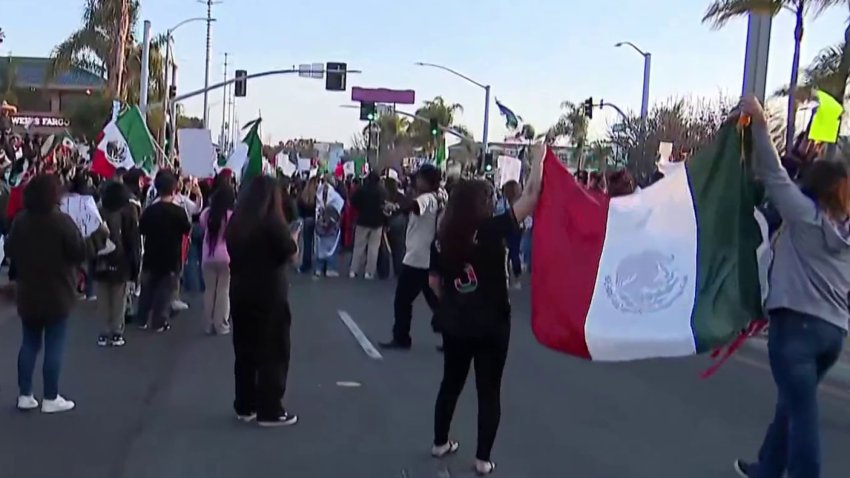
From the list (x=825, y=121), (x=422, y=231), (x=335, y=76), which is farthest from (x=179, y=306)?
(x=335, y=76)

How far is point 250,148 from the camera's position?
15.6 m

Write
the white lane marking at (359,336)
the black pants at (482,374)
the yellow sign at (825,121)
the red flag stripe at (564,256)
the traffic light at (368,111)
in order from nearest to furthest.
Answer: the red flag stripe at (564,256)
the black pants at (482,374)
the yellow sign at (825,121)
the white lane marking at (359,336)
the traffic light at (368,111)

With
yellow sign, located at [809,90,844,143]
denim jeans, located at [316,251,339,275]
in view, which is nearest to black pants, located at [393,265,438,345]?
yellow sign, located at [809,90,844,143]

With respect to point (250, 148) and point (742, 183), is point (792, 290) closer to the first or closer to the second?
point (742, 183)

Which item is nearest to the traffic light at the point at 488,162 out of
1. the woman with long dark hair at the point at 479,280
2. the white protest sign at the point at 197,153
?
the white protest sign at the point at 197,153

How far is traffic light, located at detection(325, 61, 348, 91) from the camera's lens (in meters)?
37.2

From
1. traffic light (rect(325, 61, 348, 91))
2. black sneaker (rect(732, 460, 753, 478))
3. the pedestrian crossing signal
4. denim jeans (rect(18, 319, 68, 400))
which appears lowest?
black sneaker (rect(732, 460, 753, 478))

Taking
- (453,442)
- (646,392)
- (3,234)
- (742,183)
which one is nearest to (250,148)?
(3,234)

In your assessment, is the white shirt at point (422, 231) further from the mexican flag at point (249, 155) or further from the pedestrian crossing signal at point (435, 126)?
the pedestrian crossing signal at point (435, 126)

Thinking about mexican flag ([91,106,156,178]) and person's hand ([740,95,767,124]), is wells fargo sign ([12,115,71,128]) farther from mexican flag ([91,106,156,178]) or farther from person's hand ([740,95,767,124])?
person's hand ([740,95,767,124])

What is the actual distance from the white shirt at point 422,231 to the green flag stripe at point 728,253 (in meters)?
4.98

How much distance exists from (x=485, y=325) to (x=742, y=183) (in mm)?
1620

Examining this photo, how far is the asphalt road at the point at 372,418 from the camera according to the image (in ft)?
23.5

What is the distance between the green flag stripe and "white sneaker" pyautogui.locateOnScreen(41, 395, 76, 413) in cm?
475
